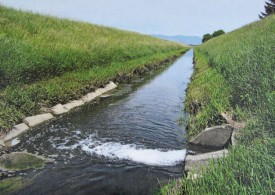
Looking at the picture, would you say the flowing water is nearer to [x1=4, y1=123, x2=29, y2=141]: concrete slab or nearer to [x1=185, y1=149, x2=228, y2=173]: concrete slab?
[x1=4, y1=123, x2=29, y2=141]: concrete slab

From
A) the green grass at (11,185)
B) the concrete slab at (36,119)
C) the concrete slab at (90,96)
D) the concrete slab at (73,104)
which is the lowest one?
the green grass at (11,185)

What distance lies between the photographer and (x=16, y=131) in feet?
33.8

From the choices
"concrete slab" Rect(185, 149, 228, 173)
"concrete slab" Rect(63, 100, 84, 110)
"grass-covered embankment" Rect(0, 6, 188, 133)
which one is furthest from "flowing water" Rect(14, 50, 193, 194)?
"grass-covered embankment" Rect(0, 6, 188, 133)

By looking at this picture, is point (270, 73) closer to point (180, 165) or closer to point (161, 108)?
point (180, 165)

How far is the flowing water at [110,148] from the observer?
24.1ft

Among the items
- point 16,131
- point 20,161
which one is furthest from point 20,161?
point 16,131

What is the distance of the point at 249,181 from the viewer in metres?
5.23

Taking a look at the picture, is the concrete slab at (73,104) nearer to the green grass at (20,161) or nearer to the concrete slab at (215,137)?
the green grass at (20,161)

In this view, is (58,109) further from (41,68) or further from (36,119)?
(41,68)

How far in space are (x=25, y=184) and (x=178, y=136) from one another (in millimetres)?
5285

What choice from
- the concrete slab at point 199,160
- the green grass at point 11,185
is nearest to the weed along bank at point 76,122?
the green grass at point 11,185

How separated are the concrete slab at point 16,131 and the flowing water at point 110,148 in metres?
0.27

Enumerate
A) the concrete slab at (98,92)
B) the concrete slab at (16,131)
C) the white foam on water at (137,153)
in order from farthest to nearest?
1. the concrete slab at (98,92)
2. the concrete slab at (16,131)
3. the white foam on water at (137,153)

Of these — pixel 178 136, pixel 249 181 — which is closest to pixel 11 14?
pixel 178 136
